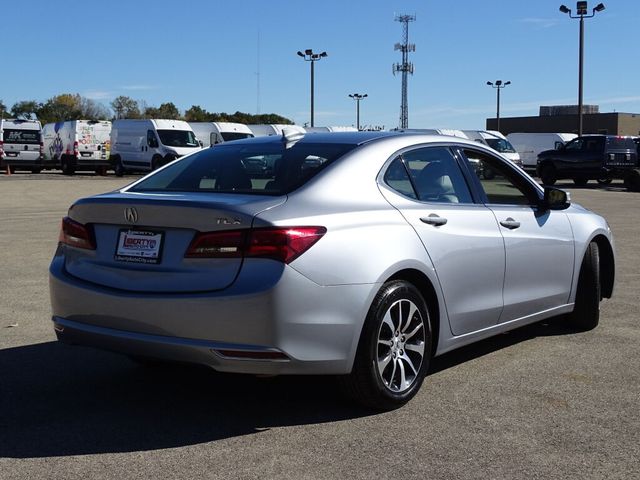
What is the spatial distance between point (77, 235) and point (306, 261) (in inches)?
56.5

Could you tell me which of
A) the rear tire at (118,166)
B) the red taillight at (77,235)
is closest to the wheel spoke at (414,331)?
the red taillight at (77,235)

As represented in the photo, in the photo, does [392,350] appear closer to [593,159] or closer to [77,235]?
[77,235]

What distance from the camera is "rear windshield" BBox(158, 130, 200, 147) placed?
3728 centimetres

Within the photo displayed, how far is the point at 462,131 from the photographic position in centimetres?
3709

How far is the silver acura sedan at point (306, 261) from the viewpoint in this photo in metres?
4.37

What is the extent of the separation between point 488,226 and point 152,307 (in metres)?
2.30

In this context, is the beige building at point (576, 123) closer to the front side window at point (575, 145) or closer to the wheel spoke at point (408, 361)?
the front side window at point (575, 145)

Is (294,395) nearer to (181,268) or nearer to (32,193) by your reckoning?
(181,268)

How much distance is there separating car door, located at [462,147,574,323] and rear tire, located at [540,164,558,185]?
2926 cm

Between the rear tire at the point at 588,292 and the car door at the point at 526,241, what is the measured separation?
0.29 meters

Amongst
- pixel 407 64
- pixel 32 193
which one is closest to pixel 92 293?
pixel 32 193

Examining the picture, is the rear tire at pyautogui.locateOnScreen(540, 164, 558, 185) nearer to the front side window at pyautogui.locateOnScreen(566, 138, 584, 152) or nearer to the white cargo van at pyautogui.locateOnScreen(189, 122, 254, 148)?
the front side window at pyautogui.locateOnScreen(566, 138, 584, 152)

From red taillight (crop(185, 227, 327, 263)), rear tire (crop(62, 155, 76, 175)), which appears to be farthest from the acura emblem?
rear tire (crop(62, 155, 76, 175))

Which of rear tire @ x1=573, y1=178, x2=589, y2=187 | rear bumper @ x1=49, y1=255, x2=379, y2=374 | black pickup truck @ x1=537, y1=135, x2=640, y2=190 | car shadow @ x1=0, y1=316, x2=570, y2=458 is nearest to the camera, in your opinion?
rear bumper @ x1=49, y1=255, x2=379, y2=374
